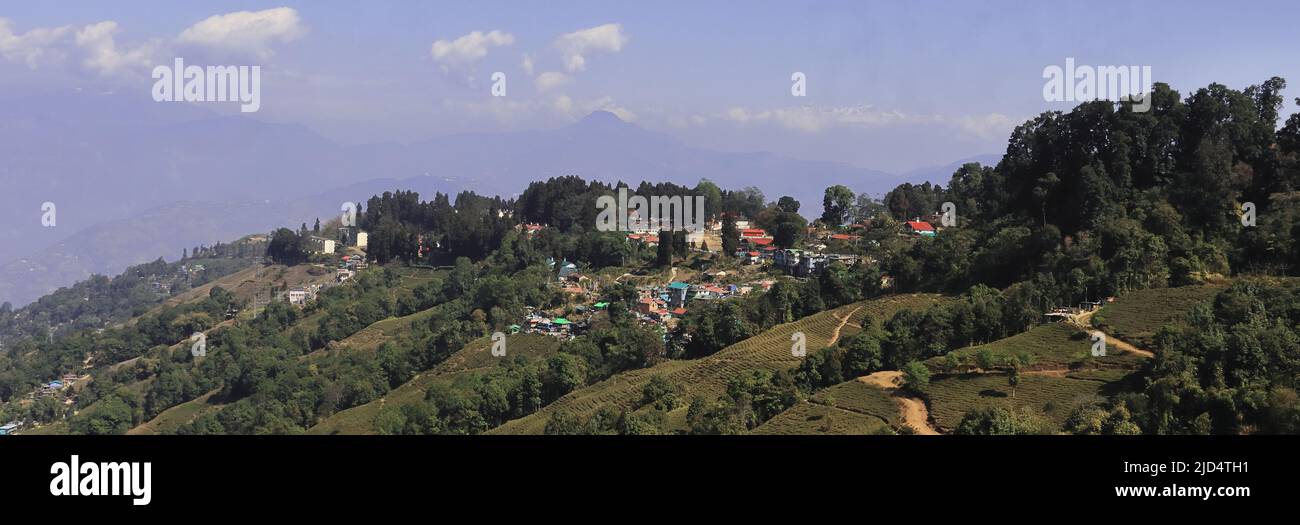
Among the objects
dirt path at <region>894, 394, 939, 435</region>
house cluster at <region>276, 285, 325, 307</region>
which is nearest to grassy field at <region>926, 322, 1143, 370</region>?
dirt path at <region>894, 394, 939, 435</region>

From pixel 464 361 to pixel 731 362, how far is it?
33.0 feet

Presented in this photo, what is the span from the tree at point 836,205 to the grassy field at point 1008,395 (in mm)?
24168

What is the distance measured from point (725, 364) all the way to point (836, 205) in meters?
20.8

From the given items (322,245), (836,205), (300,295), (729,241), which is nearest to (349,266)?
(300,295)

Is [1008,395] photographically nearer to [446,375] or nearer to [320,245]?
[446,375]

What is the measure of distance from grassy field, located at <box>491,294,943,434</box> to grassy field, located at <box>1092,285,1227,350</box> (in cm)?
433

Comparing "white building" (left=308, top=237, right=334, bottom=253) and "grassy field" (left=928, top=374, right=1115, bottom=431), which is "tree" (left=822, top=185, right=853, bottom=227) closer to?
"grassy field" (left=928, top=374, right=1115, bottom=431)

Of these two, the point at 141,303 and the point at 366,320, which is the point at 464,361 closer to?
the point at 366,320

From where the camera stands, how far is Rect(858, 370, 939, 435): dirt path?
1428 cm

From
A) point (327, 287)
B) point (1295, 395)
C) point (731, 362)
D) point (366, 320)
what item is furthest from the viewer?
point (327, 287)

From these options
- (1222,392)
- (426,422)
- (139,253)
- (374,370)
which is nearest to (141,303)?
(374,370)

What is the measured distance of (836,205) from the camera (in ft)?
129

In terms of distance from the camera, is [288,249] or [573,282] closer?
[573,282]
